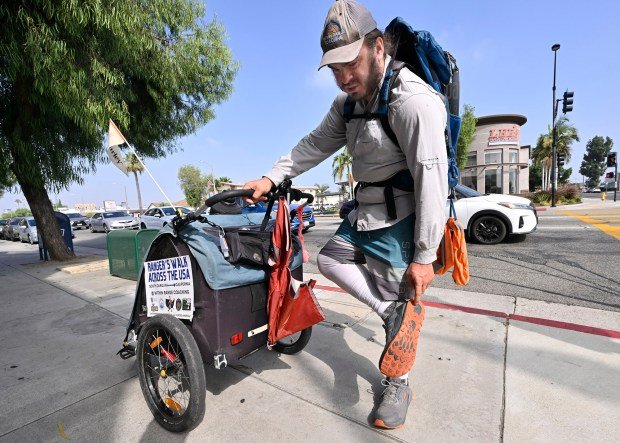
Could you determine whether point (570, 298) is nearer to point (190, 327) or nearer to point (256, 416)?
point (256, 416)

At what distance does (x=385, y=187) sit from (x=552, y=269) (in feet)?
14.5

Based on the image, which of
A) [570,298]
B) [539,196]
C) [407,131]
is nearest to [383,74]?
[407,131]

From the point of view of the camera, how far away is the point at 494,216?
22.1 ft

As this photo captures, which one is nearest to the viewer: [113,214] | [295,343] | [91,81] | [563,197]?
[295,343]

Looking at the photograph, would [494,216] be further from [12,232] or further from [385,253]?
[12,232]

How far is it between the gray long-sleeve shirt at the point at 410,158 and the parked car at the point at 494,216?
4797mm

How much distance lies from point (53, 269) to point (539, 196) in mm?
24701

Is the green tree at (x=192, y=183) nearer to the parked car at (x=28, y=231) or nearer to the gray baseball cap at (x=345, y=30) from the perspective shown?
the parked car at (x=28, y=231)

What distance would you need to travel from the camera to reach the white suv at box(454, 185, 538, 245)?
6.54 metres

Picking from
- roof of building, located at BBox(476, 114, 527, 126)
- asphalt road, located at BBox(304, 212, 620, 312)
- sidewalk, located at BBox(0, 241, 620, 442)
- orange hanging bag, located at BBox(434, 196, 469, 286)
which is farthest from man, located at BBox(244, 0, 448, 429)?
roof of building, located at BBox(476, 114, 527, 126)

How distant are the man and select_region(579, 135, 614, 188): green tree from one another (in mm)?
129404

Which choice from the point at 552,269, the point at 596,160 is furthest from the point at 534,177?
the point at 596,160

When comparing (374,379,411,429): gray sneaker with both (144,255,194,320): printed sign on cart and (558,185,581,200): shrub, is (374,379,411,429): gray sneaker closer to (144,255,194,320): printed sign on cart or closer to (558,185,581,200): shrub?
(144,255,194,320): printed sign on cart

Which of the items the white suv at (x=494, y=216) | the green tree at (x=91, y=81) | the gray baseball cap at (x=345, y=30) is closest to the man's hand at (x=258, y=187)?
the gray baseball cap at (x=345, y=30)
